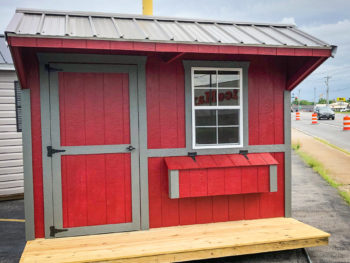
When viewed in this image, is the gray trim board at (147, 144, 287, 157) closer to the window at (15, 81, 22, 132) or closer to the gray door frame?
the gray door frame

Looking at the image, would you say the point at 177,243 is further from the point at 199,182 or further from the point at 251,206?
the point at 251,206

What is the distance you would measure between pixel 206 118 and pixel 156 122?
0.73 meters

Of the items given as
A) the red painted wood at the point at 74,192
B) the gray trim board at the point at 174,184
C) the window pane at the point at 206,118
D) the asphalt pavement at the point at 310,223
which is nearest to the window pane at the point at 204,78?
the window pane at the point at 206,118

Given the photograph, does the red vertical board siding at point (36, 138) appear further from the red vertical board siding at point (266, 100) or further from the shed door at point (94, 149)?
the red vertical board siding at point (266, 100)

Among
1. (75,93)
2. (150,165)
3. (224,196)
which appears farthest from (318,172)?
(75,93)

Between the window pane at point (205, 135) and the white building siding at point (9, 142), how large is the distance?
15.0ft

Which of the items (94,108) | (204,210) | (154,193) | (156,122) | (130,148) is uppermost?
(94,108)

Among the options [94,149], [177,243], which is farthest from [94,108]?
[177,243]

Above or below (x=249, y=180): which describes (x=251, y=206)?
below

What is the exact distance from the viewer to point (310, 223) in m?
6.01

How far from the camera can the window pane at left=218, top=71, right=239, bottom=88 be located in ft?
16.5

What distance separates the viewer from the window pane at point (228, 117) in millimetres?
5031

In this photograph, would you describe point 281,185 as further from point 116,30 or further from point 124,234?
point 116,30

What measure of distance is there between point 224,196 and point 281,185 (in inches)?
37.6
